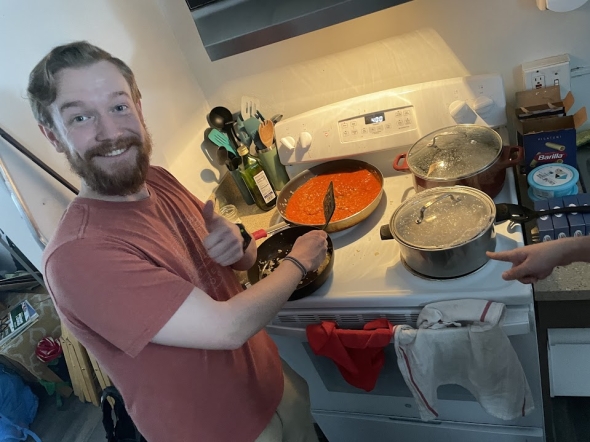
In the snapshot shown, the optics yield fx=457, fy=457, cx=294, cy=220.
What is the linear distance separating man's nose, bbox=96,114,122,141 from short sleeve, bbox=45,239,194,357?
0.69ft

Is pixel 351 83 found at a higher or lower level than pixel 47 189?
lower

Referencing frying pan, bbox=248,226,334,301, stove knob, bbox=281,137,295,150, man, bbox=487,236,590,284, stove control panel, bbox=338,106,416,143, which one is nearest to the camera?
man, bbox=487,236,590,284

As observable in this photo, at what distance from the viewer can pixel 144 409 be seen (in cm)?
89

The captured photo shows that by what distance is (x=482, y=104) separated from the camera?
49.7 inches

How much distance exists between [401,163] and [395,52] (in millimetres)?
346

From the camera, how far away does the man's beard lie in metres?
0.85

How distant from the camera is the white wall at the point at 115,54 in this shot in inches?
40.6

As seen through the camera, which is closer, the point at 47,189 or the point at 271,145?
the point at 47,189

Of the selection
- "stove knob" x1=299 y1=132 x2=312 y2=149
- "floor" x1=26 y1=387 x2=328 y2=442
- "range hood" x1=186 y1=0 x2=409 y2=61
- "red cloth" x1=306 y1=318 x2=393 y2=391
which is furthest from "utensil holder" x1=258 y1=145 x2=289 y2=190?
"floor" x1=26 y1=387 x2=328 y2=442

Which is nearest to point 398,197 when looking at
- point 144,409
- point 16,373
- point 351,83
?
point 351,83

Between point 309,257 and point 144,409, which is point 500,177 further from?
point 144,409

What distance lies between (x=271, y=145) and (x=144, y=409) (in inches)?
36.5

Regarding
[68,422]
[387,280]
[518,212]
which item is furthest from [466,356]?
[68,422]

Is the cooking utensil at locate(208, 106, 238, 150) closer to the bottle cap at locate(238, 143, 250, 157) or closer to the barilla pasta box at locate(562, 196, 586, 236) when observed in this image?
the bottle cap at locate(238, 143, 250, 157)
